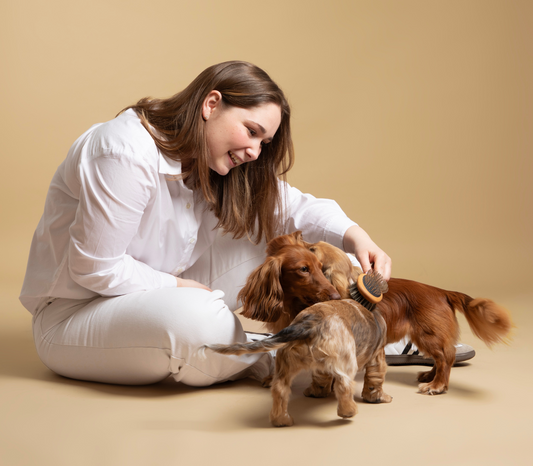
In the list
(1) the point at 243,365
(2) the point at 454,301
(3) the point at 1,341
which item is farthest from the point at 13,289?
(2) the point at 454,301

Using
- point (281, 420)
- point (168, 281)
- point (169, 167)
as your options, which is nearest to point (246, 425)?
point (281, 420)

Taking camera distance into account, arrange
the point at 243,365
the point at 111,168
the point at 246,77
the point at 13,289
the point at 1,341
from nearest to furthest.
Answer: the point at 111,168, the point at 243,365, the point at 246,77, the point at 1,341, the point at 13,289

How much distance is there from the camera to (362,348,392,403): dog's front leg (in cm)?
219

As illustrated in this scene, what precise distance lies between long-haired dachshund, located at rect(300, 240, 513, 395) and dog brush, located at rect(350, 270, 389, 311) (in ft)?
0.22

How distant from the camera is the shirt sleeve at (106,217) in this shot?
7.43 ft

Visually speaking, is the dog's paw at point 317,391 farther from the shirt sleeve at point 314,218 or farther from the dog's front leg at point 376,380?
the shirt sleeve at point 314,218

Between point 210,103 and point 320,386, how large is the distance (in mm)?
1304

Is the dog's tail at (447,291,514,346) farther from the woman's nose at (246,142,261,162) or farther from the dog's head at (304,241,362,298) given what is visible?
the woman's nose at (246,142,261,162)

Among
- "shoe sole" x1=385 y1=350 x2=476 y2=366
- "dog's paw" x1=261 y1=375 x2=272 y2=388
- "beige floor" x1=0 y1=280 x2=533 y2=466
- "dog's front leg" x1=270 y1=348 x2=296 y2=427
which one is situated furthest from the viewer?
"shoe sole" x1=385 y1=350 x2=476 y2=366

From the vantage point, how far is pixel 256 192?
302 centimetres

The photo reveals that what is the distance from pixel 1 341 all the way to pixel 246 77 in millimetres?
1937

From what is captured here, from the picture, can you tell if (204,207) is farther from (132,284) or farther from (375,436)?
(375,436)

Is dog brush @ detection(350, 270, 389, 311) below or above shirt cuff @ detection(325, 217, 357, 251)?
below

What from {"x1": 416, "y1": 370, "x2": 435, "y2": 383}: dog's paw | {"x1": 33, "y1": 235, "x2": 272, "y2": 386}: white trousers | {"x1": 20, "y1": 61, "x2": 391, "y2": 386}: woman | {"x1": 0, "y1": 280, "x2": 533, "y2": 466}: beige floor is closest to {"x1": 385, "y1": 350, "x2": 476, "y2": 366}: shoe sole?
{"x1": 0, "y1": 280, "x2": 533, "y2": 466}: beige floor
